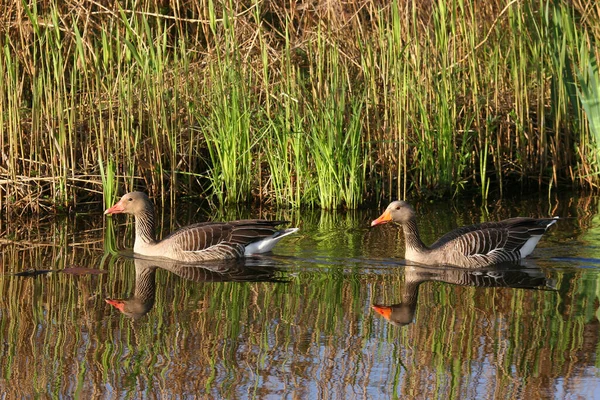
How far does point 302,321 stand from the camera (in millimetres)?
7387

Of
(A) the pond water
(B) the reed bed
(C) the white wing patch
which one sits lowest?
(A) the pond water

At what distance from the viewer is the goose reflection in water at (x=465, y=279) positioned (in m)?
Result: 7.92

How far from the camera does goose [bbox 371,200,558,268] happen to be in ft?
31.7

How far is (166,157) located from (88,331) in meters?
5.70

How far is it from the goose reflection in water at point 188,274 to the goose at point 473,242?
1288mm

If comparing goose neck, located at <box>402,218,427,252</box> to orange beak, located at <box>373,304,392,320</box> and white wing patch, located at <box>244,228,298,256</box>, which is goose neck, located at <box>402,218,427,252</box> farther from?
orange beak, located at <box>373,304,392,320</box>

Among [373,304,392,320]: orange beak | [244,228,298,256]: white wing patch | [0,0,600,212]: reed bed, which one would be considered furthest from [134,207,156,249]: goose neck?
[373,304,392,320]: orange beak

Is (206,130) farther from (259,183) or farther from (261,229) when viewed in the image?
(261,229)

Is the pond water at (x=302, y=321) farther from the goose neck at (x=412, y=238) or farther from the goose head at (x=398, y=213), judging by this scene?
the goose head at (x=398, y=213)

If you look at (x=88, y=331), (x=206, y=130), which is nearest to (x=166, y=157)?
(x=206, y=130)

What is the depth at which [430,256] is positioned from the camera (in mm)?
9672

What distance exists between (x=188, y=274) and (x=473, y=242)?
275 centimetres

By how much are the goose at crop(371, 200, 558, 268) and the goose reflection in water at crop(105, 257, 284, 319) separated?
1.29 m

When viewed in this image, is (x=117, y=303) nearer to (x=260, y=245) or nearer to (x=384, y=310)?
(x=384, y=310)
